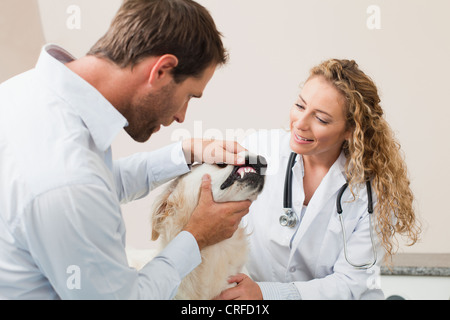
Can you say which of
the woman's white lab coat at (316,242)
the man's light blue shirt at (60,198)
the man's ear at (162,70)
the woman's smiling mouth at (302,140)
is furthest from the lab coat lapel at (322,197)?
A: the man's ear at (162,70)

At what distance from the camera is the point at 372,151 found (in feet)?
5.33

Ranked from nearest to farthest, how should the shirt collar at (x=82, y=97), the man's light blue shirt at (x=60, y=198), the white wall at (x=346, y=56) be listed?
the man's light blue shirt at (x=60, y=198) → the shirt collar at (x=82, y=97) → the white wall at (x=346, y=56)

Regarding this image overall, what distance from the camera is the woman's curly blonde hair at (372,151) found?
1.53 m

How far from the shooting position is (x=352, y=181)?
1538 millimetres

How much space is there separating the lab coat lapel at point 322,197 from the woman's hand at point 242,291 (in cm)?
23

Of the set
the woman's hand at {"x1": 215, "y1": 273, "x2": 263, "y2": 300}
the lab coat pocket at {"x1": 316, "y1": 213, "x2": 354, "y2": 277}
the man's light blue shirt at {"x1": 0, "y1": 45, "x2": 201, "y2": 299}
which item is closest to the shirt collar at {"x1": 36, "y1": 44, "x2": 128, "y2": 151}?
the man's light blue shirt at {"x1": 0, "y1": 45, "x2": 201, "y2": 299}

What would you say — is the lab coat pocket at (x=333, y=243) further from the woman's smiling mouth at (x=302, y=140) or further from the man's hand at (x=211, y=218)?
the man's hand at (x=211, y=218)

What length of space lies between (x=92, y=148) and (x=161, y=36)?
0.33m

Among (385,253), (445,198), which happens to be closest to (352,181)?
(385,253)

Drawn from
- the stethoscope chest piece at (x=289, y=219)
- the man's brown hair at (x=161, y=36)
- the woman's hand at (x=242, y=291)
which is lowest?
the woman's hand at (x=242, y=291)

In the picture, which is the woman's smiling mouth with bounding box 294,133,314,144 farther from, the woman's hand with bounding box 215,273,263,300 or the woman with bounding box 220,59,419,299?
the woman's hand with bounding box 215,273,263,300

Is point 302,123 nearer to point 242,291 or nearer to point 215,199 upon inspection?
point 215,199

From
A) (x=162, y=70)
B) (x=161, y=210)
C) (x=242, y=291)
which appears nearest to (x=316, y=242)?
(x=242, y=291)

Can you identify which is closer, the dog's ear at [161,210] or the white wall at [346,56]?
the dog's ear at [161,210]
